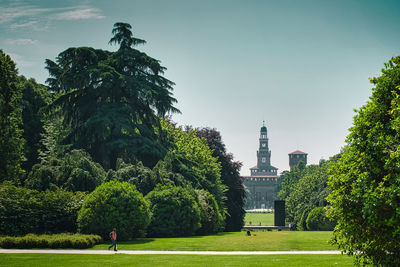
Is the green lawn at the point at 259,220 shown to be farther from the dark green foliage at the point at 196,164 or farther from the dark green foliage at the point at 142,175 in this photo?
the dark green foliage at the point at 142,175

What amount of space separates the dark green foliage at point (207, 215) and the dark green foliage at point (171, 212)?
2.54m

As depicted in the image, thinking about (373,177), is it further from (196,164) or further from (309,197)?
(309,197)

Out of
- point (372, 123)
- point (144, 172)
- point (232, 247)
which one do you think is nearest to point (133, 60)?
point (144, 172)

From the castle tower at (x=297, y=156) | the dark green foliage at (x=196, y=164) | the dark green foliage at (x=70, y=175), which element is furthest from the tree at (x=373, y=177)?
the castle tower at (x=297, y=156)

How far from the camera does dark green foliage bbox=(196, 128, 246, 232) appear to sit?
1998 inches

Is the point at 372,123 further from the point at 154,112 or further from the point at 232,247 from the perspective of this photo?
the point at 154,112

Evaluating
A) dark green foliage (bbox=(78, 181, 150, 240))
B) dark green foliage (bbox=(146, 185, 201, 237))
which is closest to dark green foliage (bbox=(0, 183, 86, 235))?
dark green foliage (bbox=(78, 181, 150, 240))

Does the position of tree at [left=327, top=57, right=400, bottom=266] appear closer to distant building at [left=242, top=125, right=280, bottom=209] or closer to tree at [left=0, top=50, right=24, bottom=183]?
tree at [left=0, top=50, right=24, bottom=183]

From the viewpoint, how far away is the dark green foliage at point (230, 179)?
167 ft

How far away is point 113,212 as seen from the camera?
83.7 ft

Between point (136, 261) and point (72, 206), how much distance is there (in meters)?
10.0

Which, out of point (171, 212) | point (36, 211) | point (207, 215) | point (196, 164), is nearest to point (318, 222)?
point (196, 164)

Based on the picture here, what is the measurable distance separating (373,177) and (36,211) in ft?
61.5

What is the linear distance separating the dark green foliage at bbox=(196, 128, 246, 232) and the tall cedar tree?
15986mm
